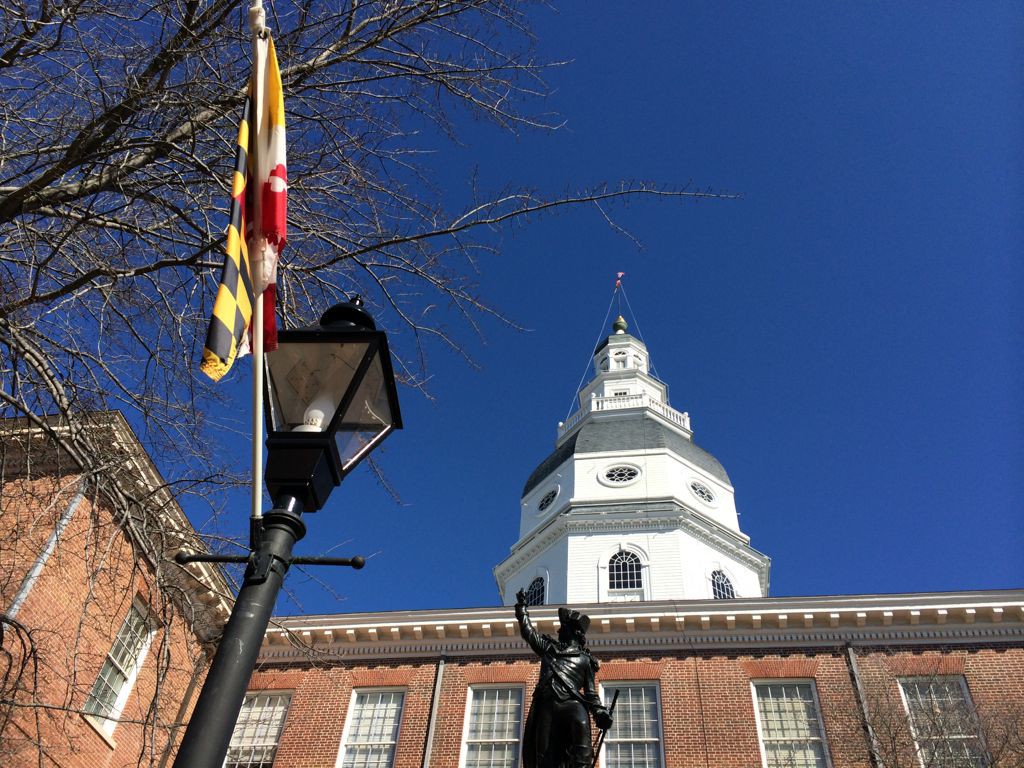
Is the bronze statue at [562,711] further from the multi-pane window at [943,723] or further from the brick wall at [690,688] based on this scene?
the brick wall at [690,688]

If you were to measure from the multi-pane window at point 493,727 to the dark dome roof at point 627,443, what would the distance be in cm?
1445

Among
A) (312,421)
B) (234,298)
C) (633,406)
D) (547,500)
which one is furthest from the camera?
(633,406)

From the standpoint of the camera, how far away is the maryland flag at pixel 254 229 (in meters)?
3.71

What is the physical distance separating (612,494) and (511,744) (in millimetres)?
13088

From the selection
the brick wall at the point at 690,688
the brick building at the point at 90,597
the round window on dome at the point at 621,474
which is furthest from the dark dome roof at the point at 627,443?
the brick building at the point at 90,597

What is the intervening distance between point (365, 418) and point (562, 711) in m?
3.15

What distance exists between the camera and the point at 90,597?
641 centimetres

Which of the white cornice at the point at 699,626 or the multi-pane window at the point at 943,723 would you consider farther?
the white cornice at the point at 699,626

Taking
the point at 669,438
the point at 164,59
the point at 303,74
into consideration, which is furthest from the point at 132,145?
the point at 669,438

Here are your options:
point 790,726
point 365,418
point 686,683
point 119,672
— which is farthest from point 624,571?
→ point 365,418

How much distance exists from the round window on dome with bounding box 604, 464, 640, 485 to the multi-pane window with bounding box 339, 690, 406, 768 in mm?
13696

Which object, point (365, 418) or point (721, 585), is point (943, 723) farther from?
point (365, 418)

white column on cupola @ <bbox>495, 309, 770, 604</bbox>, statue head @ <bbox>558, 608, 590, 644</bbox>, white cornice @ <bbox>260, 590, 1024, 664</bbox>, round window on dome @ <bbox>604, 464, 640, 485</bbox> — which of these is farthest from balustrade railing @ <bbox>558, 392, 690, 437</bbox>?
statue head @ <bbox>558, 608, 590, 644</bbox>

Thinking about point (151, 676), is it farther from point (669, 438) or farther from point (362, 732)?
point (669, 438)
